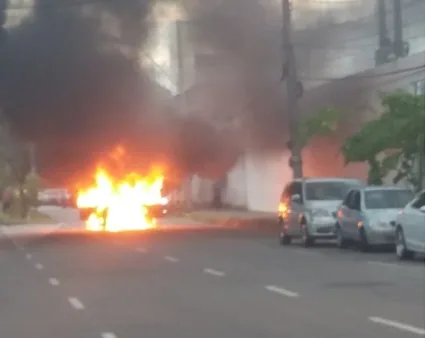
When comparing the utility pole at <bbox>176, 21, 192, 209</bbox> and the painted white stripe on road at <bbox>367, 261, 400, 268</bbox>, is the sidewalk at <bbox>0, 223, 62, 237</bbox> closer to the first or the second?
the utility pole at <bbox>176, 21, 192, 209</bbox>

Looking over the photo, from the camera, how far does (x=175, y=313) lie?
16656 mm

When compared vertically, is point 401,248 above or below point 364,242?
below

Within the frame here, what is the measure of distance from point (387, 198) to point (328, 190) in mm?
4147

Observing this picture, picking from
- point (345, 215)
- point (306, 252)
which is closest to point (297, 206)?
point (345, 215)

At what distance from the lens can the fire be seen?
53344mm

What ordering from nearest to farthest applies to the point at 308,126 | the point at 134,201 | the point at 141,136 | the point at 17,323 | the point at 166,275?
the point at 17,323 → the point at 166,275 → the point at 308,126 → the point at 141,136 → the point at 134,201

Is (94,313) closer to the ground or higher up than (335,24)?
closer to the ground

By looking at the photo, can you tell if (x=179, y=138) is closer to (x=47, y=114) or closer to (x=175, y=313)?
(x=47, y=114)

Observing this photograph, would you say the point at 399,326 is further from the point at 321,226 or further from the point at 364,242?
the point at 321,226

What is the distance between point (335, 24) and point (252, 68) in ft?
10.7

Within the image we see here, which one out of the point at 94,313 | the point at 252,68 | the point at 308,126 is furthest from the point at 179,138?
the point at 94,313

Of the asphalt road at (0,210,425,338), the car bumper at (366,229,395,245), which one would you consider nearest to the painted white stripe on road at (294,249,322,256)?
the asphalt road at (0,210,425,338)

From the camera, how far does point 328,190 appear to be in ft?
114

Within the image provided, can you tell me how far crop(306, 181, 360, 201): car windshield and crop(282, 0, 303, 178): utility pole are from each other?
673 centimetres
